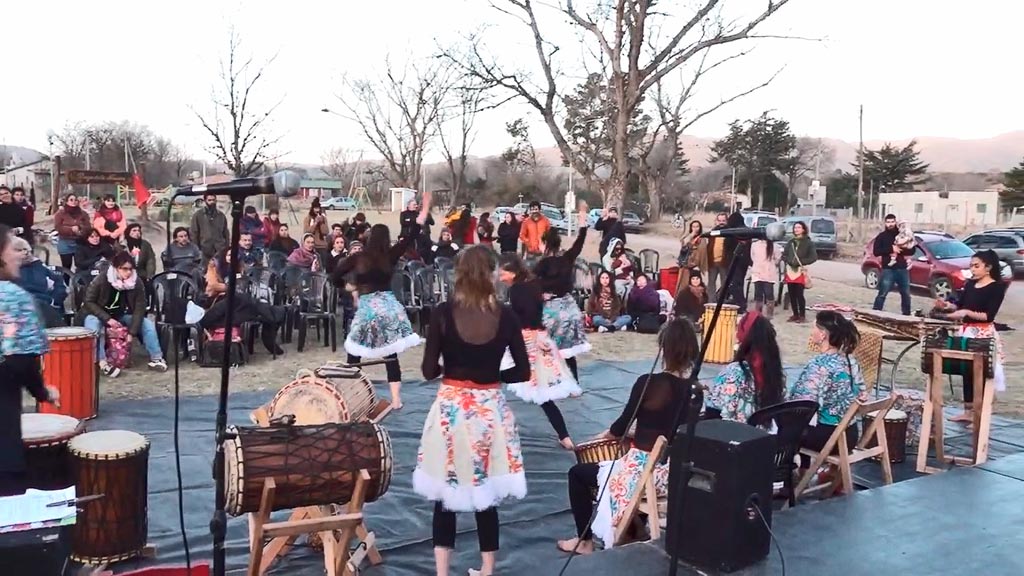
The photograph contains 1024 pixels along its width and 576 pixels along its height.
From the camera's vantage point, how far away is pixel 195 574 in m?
3.94

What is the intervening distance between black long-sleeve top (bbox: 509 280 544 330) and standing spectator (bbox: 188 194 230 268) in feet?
23.2

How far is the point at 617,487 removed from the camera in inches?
176

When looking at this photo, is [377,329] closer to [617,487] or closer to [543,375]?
[543,375]

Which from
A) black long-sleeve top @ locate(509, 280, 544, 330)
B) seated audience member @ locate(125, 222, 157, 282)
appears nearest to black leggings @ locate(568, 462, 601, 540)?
black long-sleeve top @ locate(509, 280, 544, 330)

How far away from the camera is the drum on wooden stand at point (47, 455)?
4.00 meters

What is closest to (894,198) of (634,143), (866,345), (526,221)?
(634,143)

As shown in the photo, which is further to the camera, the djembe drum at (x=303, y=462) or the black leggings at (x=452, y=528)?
the black leggings at (x=452, y=528)

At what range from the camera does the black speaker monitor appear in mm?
3846

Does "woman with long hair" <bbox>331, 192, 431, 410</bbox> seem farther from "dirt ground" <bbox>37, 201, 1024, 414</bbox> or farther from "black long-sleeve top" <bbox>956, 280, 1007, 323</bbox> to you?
"black long-sleeve top" <bbox>956, 280, 1007, 323</bbox>

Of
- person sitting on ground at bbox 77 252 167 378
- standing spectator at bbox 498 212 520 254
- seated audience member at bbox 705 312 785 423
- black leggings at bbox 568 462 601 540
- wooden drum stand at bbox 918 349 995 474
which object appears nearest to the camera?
black leggings at bbox 568 462 601 540

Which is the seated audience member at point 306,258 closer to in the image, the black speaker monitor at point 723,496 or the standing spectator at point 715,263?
the standing spectator at point 715,263

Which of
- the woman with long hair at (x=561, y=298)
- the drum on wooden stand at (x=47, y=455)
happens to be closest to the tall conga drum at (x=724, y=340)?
the woman with long hair at (x=561, y=298)

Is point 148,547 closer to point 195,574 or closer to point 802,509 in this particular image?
point 195,574

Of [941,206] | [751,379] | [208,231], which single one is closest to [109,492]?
[751,379]
